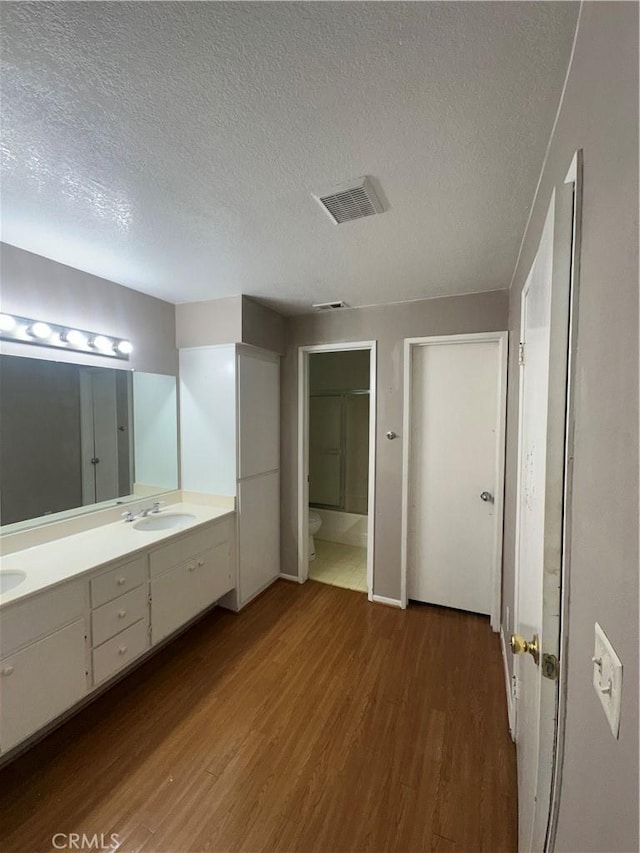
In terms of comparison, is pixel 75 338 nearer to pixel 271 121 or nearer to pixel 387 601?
pixel 271 121

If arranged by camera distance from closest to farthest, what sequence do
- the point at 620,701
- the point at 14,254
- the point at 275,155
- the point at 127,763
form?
the point at 620,701 → the point at 275,155 → the point at 127,763 → the point at 14,254

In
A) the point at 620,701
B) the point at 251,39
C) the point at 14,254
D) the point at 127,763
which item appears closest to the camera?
the point at 620,701

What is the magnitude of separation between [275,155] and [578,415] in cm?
120

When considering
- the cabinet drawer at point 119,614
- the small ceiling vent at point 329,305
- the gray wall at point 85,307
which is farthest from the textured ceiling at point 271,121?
the cabinet drawer at point 119,614

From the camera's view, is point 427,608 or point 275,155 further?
point 427,608

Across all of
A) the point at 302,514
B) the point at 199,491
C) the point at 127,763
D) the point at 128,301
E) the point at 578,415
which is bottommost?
the point at 127,763

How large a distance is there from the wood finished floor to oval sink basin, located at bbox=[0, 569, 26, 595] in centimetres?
76

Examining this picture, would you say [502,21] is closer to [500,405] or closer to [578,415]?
[578,415]

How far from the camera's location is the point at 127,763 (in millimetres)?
1504

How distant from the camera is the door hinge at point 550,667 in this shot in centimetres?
74

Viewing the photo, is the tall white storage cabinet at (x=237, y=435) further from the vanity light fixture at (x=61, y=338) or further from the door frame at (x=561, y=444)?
the door frame at (x=561, y=444)

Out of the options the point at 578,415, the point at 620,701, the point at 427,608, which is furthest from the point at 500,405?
the point at 620,701

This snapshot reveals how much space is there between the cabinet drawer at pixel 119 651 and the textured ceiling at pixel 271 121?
6.77 ft

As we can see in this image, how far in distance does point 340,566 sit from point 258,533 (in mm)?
1100
